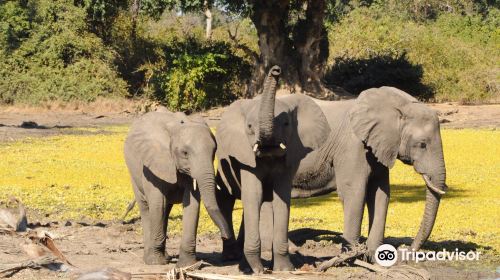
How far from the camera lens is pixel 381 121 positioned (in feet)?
41.8

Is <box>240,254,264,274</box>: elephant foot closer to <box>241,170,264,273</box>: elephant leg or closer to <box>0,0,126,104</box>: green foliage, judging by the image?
<box>241,170,264,273</box>: elephant leg

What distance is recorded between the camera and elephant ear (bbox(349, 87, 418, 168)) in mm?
12602

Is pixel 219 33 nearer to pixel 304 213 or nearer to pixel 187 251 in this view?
pixel 304 213

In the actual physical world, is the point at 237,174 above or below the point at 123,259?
above

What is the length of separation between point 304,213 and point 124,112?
26937 mm

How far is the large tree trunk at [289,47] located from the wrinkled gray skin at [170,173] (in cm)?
3037

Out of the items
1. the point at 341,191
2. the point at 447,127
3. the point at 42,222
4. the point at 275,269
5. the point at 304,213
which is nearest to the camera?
the point at 275,269

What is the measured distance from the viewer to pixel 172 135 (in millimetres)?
12406

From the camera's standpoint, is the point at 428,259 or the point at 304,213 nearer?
the point at 428,259

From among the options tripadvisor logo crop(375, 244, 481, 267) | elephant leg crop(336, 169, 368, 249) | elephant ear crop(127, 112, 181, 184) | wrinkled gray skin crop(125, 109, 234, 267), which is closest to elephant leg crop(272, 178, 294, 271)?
wrinkled gray skin crop(125, 109, 234, 267)

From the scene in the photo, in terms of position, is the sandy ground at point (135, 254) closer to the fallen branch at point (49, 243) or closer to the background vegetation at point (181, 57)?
the fallen branch at point (49, 243)

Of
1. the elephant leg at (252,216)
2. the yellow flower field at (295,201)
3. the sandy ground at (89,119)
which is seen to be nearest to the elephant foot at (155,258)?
the elephant leg at (252,216)

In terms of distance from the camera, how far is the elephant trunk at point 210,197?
37.8 ft

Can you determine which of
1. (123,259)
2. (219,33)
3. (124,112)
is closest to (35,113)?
(124,112)
